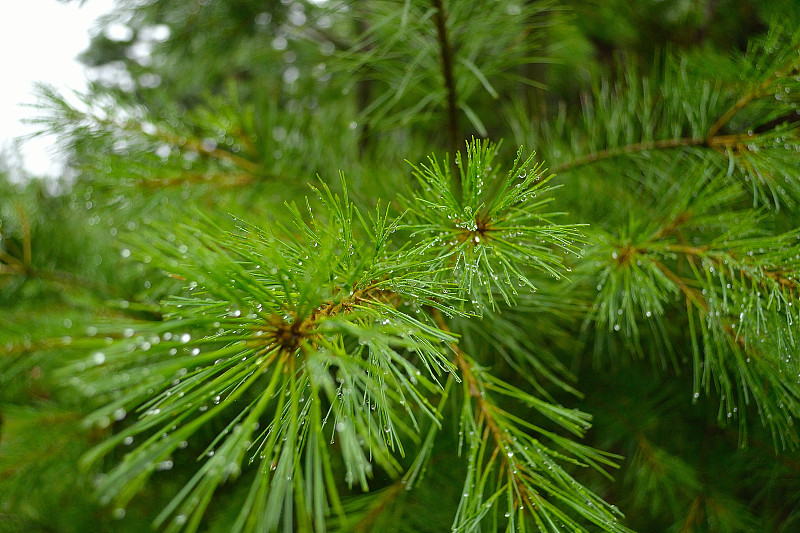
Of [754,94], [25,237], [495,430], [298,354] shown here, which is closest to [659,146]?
[754,94]

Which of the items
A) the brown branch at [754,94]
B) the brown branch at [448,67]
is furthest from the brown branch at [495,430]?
the brown branch at [754,94]

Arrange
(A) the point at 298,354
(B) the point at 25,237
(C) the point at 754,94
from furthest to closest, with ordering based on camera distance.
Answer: (B) the point at 25,237 → (C) the point at 754,94 → (A) the point at 298,354

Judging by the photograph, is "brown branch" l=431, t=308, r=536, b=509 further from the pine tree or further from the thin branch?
the thin branch

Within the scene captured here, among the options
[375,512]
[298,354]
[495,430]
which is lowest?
[375,512]

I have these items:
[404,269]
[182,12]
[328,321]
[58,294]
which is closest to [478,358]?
[404,269]

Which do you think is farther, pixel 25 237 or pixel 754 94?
pixel 25 237

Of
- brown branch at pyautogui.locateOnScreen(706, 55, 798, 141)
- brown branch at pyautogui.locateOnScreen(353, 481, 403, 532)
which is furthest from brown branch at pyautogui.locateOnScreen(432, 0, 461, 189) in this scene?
brown branch at pyautogui.locateOnScreen(353, 481, 403, 532)

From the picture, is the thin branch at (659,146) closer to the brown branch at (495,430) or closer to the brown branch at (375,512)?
the brown branch at (495,430)

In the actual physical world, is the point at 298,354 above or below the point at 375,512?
above

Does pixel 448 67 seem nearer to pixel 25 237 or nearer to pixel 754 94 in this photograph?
pixel 754 94
